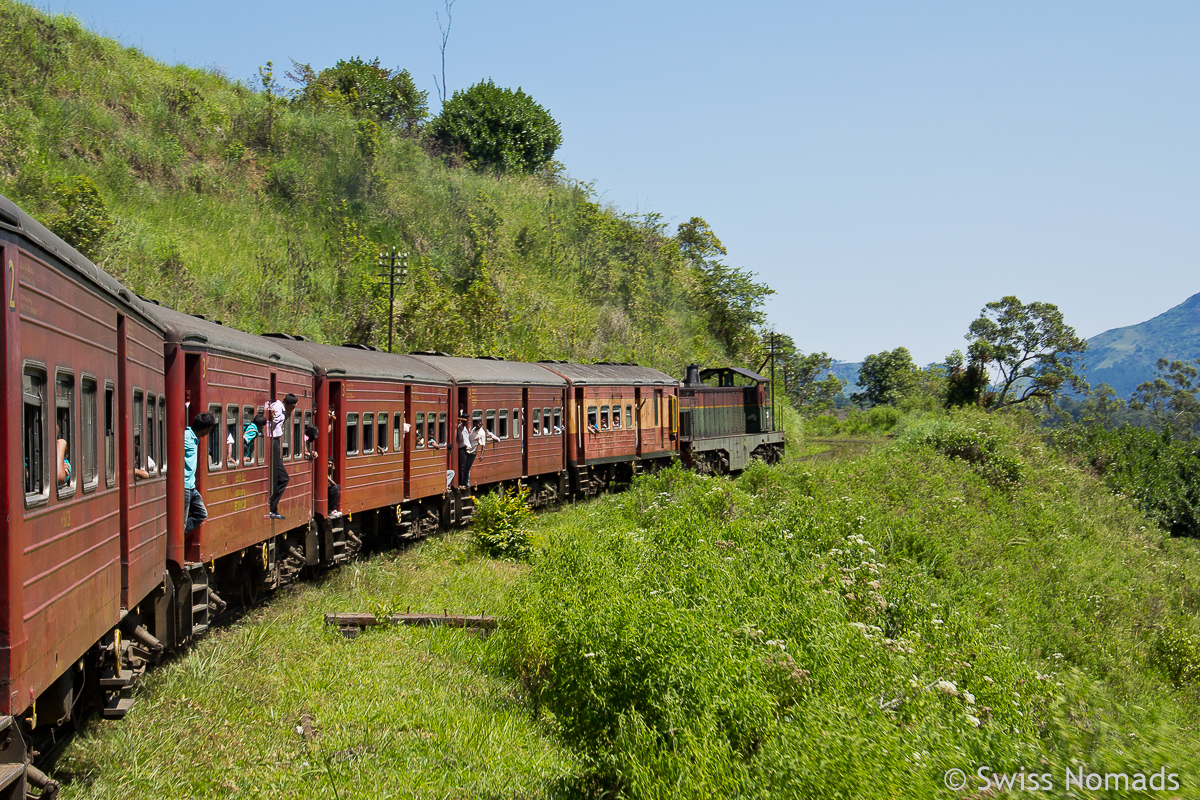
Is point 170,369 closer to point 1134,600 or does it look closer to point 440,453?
point 440,453

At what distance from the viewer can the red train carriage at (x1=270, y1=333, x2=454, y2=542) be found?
1423cm

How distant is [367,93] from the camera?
5625 cm

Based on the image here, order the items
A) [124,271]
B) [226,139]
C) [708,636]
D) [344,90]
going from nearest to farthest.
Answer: [708,636] < [124,271] < [226,139] < [344,90]

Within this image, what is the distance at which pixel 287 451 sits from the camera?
1230 centimetres

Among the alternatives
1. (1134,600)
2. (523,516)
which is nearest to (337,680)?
(523,516)

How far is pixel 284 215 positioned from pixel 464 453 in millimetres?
23633

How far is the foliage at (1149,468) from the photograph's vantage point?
132 feet

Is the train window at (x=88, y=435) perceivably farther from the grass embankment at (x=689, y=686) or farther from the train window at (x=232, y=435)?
the train window at (x=232, y=435)

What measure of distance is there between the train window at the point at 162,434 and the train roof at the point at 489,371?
988 cm

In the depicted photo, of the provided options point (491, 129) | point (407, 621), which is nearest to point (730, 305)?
point (491, 129)

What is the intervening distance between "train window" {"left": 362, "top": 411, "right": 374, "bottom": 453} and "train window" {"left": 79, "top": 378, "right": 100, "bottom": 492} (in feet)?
28.9

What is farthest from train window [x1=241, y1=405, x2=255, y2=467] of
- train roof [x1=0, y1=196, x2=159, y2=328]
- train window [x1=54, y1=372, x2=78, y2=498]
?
train window [x1=54, y1=372, x2=78, y2=498]

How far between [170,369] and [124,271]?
70.2 feet

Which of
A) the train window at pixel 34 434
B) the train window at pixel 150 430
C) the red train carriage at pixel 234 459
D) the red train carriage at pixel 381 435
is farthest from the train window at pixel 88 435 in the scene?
the red train carriage at pixel 381 435
